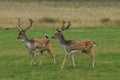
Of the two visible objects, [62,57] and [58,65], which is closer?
[58,65]

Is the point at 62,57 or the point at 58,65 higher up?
the point at 58,65

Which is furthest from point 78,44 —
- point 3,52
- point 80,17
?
point 80,17

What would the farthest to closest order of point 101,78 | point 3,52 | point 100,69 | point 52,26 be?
point 52,26 → point 3,52 → point 100,69 → point 101,78

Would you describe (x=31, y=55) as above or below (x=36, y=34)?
above

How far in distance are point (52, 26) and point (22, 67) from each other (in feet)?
60.2

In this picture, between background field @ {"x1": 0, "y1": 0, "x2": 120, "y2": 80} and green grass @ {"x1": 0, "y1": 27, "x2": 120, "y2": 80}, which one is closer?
green grass @ {"x1": 0, "y1": 27, "x2": 120, "y2": 80}

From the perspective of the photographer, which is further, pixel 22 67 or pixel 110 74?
pixel 22 67

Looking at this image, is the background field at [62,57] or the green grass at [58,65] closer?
the green grass at [58,65]

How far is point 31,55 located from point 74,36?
1100 centimetres

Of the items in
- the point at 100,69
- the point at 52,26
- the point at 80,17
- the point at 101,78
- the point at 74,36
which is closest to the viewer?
the point at 101,78

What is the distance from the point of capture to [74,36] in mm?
27969

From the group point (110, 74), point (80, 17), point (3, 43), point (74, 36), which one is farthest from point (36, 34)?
point (110, 74)

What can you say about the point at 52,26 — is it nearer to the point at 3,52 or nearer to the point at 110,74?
the point at 3,52

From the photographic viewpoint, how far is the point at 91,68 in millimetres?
→ 16109
